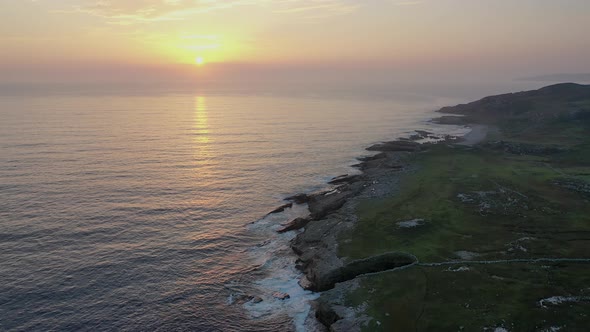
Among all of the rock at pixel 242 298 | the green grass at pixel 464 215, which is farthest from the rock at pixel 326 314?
the green grass at pixel 464 215

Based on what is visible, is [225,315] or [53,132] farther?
[53,132]

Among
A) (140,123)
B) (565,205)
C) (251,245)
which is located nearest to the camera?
(251,245)

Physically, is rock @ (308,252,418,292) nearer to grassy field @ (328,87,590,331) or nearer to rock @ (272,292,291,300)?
grassy field @ (328,87,590,331)

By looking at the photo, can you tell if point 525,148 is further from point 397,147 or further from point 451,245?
point 451,245

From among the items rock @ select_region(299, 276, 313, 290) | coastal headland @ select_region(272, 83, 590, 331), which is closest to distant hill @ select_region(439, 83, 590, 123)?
coastal headland @ select_region(272, 83, 590, 331)

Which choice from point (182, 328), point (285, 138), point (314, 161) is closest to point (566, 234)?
point (182, 328)

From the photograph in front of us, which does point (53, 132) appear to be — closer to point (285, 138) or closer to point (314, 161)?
point (285, 138)

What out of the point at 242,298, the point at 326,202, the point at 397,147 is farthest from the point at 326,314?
the point at 397,147

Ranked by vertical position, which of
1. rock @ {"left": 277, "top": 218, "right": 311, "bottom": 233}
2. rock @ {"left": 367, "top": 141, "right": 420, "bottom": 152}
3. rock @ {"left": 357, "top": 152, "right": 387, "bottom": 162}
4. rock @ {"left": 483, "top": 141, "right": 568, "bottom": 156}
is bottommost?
rock @ {"left": 277, "top": 218, "right": 311, "bottom": 233}
